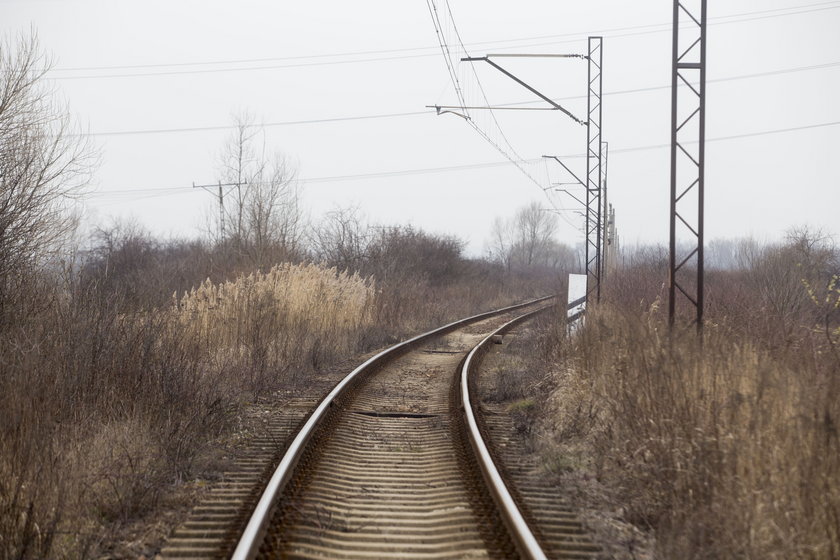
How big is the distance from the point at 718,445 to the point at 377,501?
2.64 m

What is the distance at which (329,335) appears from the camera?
1603 centimetres

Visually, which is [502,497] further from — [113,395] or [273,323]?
[273,323]

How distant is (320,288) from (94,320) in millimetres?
9356

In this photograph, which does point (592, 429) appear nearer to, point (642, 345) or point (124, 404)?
point (642, 345)

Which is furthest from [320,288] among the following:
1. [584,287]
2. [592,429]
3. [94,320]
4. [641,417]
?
[641,417]

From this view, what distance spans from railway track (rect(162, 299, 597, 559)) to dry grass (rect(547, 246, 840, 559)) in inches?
29.5

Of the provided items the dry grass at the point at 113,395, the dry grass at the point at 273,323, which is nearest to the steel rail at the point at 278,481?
the dry grass at the point at 113,395

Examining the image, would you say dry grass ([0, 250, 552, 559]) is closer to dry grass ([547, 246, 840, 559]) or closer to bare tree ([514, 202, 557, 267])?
dry grass ([547, 246, 840, 559])

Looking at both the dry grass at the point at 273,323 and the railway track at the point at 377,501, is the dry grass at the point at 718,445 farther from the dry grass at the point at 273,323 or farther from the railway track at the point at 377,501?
the dry grass at the point at 273,323

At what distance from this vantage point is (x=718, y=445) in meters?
4.91

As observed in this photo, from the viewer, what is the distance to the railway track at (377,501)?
15.1ft

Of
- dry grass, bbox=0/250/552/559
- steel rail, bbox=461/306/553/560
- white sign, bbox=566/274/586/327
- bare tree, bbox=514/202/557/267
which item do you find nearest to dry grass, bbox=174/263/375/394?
dry grass, bbox=0/250/552/559

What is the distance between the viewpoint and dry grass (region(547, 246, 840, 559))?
4258 millimetres

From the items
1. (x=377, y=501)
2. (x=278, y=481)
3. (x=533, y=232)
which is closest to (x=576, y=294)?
(x=377, y=501)
